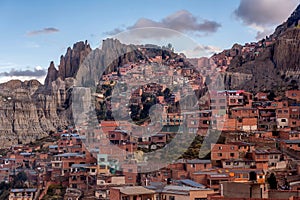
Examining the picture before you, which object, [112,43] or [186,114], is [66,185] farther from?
[112,43]

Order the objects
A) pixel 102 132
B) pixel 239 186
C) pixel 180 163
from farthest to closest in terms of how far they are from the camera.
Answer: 1. pixel 102 132
2. pixel 180 163
3. pixel 239 186

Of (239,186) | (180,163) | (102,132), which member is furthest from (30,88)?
(239,186)

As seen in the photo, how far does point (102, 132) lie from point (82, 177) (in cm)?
527

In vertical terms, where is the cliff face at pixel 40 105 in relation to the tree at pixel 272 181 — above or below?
above

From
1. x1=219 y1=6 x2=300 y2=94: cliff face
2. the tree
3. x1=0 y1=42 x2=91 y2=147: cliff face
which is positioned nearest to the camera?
the tree

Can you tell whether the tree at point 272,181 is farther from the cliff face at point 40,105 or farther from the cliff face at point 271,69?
the cliff face at point 40,105

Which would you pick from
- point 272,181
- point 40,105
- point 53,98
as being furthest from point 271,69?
point 272,181

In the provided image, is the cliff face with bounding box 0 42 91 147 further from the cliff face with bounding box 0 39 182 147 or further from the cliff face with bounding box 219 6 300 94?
the cliff face with bounding box 219 6 300 94

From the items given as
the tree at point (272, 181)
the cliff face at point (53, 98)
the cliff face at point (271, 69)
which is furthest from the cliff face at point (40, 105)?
the tree at point (272, 181)

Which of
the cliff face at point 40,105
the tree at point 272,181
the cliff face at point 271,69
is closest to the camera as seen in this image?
the tree at point 272,181

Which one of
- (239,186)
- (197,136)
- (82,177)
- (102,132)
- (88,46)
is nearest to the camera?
(239,186)

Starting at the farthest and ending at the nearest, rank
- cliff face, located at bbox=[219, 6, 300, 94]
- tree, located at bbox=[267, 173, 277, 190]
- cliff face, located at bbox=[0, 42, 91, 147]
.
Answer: cliff face, located at bbox=[0, 42, 91, 147] → cliff face, located at bbox=[219, 6, 300, 94] → tree, located at bbox=[267, 173, 277, 190]

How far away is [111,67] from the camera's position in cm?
5109

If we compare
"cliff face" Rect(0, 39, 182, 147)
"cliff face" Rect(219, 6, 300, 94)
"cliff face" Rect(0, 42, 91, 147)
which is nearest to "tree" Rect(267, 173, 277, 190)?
"cliff face" Rect(219, 6, 300, 94)
